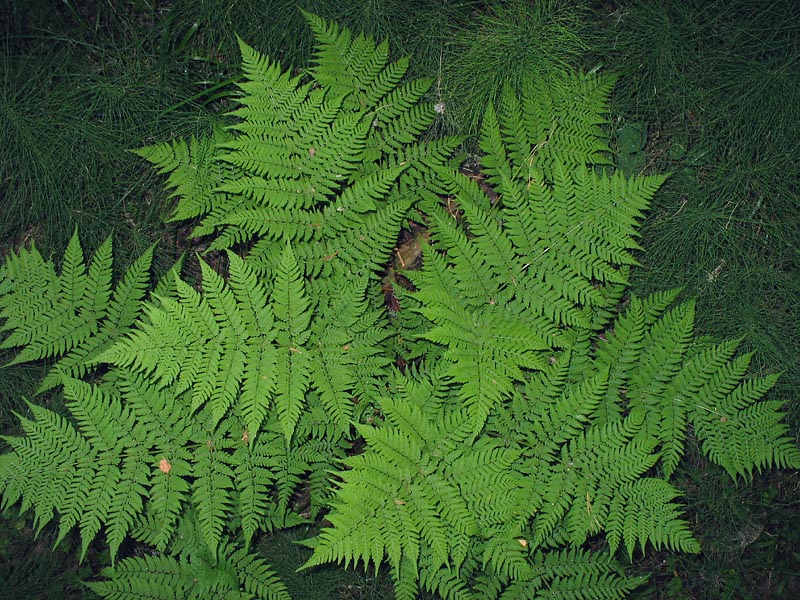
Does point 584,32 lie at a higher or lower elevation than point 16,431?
higher

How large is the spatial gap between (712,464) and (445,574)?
1.96m

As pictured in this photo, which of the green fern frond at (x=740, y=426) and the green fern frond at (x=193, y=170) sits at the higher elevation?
the green fern frond at (x=740, y=426)

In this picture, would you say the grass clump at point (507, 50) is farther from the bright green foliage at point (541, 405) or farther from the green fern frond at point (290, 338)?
the green fern frond at point (290, 338)

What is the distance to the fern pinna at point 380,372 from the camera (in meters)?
3.21

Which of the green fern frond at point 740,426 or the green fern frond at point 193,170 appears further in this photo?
the green fern frond at point 193,170

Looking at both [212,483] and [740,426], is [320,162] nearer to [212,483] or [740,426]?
[212,483]

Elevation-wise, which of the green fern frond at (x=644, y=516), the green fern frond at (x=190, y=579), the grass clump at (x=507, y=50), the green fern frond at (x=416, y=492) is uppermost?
the grass clump at (x=507, y=50)

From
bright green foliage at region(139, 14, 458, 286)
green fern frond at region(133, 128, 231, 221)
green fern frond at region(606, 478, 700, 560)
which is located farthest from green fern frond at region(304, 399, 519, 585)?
green fern frond at region(133, 128, 231, 221)

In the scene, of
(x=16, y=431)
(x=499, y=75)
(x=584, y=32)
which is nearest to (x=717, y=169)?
(x=584, y=32)

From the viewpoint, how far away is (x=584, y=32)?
13.0ft

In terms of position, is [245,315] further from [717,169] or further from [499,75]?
[717,169]

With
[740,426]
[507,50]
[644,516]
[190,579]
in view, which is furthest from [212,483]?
[507,50]

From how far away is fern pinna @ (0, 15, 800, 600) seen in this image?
10.5 feet

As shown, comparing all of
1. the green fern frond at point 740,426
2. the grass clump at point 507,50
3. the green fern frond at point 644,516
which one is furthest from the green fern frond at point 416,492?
the grass clump at point 507,50
